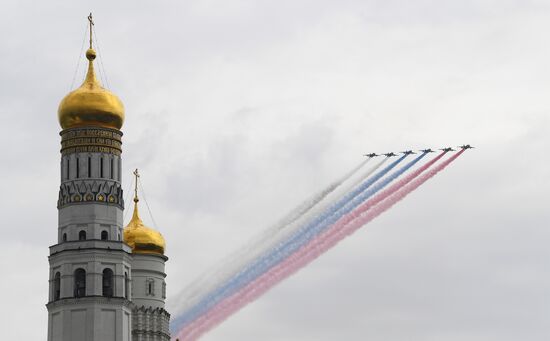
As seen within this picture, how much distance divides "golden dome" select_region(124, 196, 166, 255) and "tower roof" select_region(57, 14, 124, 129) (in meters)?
15.4

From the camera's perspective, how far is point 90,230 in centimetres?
12444

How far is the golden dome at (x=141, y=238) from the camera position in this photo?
5496 inches

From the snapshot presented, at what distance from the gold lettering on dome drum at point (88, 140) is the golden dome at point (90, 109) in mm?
413

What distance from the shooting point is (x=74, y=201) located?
124875mm

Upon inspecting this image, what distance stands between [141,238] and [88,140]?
648 inches

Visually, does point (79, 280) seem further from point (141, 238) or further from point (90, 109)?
point (141, 238)

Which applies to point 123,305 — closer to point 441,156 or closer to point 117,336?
point 117,336

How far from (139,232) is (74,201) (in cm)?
1582

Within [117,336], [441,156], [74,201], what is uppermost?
[441,156]

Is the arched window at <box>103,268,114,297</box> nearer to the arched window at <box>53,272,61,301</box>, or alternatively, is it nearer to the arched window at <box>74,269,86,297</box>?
the arched window at <box>74,269,86,297</box>

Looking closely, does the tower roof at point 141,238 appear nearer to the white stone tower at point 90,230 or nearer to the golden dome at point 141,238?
the golden dome at point 141,238

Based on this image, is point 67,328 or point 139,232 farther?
point 139,232

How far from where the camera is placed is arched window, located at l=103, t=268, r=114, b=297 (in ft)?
407

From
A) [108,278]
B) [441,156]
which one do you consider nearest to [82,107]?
[108,278]
